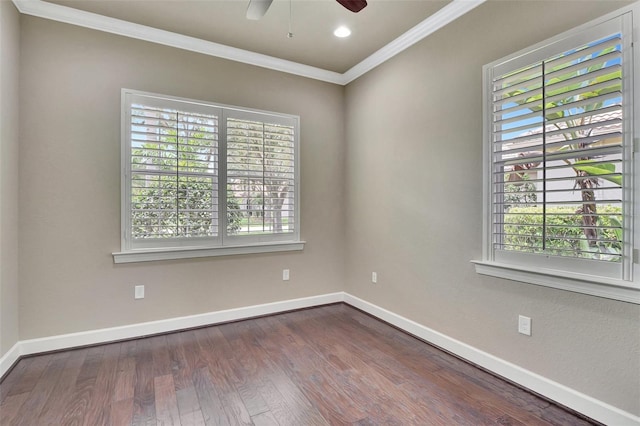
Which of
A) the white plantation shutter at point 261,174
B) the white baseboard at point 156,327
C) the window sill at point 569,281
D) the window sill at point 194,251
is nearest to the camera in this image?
the window sill at point 569,281

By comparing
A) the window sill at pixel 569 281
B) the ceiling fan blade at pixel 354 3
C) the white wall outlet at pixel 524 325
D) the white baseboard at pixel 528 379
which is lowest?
the white baseboard at pixel 528 379

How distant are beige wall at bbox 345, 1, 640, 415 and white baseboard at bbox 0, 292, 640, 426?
6 cm

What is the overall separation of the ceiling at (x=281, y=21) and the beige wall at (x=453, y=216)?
32 centimetres

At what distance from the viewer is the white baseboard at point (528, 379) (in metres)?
1.77

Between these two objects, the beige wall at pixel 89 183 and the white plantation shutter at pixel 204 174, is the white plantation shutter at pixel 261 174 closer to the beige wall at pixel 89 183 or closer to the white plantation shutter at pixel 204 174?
the white plantation shutter at pixel 204 174

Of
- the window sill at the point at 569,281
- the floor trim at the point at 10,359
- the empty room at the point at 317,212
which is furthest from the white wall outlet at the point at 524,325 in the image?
the floor trim at the point at 10,359

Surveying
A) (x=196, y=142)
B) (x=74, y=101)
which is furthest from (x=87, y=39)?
(x=196, y=142)

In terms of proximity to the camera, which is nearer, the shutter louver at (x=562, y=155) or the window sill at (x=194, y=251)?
the shutter louver at (x=562, y=155)

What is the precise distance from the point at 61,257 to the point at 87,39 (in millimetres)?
1912

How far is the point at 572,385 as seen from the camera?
1930 mm

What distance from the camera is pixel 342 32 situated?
9.79 ft

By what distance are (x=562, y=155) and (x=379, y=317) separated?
2.31 metres

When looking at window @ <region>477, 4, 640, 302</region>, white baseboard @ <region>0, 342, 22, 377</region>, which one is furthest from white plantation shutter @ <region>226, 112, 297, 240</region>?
window @ <region>477, 4, 640, 302</region>

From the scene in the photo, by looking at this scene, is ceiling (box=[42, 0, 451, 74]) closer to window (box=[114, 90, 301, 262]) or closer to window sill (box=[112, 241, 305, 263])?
window (box=[114, 90, 301, 262])
